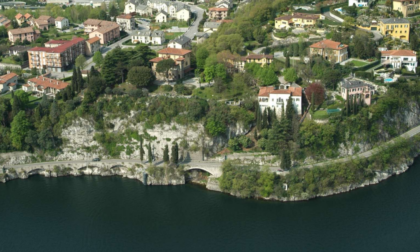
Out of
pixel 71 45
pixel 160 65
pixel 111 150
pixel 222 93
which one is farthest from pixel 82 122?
pixel 71 45

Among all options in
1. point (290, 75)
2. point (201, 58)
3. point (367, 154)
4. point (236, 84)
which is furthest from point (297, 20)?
point (367, 154)

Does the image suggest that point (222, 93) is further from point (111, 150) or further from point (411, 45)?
point (411, 45)

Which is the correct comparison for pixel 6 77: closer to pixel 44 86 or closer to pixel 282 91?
pixel 44 86

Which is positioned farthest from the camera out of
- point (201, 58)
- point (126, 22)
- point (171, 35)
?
point (126, 22)

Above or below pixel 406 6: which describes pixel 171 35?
below

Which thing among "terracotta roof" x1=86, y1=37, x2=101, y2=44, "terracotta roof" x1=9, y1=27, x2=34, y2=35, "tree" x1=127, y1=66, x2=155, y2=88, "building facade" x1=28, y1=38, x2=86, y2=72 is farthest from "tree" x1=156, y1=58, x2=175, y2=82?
"terracotta roof" x1=9, y1=27, x2=34, y2=35
